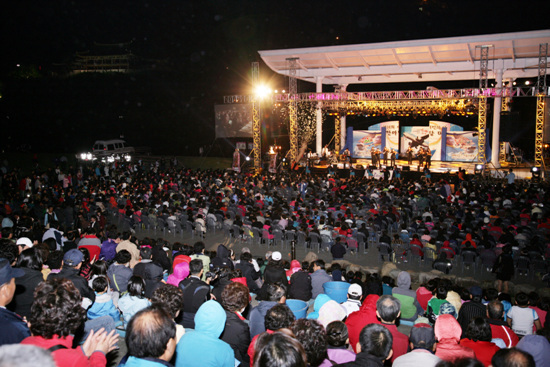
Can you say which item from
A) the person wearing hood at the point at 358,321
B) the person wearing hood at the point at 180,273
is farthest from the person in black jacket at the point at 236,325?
the person wearing hood at the point at 180,273

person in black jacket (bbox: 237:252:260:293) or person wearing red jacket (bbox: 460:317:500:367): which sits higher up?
person wearing red jacket (bbox: 460:317:500:367)

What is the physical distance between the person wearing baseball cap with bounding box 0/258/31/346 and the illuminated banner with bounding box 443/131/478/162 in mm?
29134

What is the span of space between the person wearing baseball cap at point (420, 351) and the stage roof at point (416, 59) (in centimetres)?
2170

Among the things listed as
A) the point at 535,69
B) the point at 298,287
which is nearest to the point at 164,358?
the point at 298,287

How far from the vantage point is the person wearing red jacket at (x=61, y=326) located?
2535mm

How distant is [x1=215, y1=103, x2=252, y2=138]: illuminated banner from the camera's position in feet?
105

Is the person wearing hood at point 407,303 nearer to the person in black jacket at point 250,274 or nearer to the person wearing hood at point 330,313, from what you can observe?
the person wearing hood at point 330,313

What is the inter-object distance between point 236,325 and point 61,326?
1.59m

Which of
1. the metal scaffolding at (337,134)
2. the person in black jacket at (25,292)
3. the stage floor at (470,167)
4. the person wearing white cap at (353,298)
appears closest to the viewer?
the person in black jacket at (25,292)

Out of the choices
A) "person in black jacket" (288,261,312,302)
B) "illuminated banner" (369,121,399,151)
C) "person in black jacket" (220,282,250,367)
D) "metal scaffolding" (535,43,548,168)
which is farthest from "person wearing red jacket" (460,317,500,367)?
"illuminated banner" (369,121,399,151)

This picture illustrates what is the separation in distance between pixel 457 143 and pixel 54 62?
4541 cm

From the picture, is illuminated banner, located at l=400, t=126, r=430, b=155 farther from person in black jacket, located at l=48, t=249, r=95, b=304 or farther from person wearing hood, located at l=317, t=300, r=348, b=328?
person in black jacket, located at l=48, t=249, r=95, b=304

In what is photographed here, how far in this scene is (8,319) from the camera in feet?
9.87

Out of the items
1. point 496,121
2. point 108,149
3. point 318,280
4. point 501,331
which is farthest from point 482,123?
point 108,149
